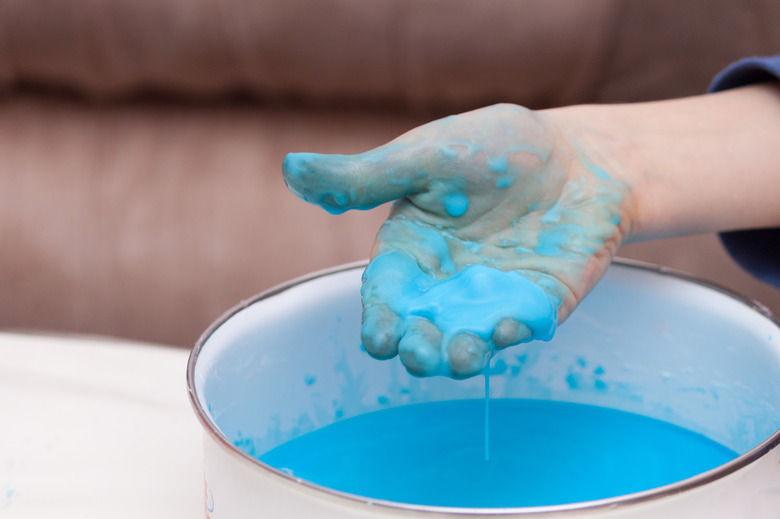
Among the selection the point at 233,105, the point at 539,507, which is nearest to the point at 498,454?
the point at 539,507

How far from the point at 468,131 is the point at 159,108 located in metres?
0.51

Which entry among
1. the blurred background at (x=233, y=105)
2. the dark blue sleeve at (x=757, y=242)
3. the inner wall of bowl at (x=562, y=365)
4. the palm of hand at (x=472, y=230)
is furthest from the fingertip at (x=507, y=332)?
the blurred background at (x=233, y=105)

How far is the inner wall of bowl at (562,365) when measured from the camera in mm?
366

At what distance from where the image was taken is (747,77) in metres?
0.57

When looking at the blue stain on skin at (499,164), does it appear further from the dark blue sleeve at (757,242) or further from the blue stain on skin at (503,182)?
the dark blue sleeve at (757,242)

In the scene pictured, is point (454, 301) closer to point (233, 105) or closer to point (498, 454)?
point (498, 454)

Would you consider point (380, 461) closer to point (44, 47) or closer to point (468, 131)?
point (468, 131)

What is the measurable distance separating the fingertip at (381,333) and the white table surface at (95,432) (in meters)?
0.16

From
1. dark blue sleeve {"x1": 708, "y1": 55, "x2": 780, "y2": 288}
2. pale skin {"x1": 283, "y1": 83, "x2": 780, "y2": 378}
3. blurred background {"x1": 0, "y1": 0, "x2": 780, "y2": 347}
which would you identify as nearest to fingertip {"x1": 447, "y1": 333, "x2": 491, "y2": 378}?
pale skin {"x1": 283, "y1": 83, "x2": 780, "y2": 378}

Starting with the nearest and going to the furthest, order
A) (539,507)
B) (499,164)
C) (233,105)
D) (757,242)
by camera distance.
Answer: (539,507) < (499,164) < (757,242) < (233,105)

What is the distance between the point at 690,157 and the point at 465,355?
0.29m

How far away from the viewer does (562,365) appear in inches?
18.1

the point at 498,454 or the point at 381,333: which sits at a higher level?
the point at 381,333

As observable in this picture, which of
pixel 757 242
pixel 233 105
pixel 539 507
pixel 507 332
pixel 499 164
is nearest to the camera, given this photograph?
pixel 539 507
